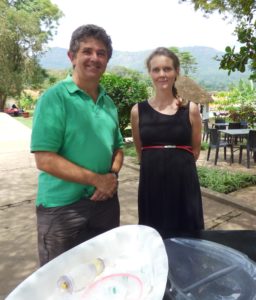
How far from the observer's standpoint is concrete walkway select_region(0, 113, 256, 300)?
10.6 ft

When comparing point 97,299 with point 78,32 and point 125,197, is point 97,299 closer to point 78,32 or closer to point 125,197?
point 78,32

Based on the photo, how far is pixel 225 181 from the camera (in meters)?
5.98

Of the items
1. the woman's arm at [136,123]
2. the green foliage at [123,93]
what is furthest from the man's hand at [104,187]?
the green foliage at [123,93]

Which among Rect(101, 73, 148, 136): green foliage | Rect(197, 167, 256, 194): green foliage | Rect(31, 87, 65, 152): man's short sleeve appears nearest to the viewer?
Rect(31, 87, 65, 152): man's short sleeve

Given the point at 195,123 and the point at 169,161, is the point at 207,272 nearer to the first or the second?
the point at 169,161

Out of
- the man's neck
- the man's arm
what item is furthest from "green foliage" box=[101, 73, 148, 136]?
the man's arm

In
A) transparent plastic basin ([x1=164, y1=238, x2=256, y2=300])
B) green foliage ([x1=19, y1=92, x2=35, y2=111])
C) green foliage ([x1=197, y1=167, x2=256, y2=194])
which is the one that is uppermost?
transparent plastic basin ([x1=164, y1=238, x2=256, y2=300])

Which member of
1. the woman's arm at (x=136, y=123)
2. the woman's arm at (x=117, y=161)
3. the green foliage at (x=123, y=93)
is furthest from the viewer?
the green foliage at (x=123, y=93)

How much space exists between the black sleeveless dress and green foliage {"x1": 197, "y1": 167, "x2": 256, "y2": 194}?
11.1 feet

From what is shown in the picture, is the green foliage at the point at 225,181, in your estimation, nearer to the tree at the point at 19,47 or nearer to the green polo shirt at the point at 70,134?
the green polo shirt at the point at 70,134

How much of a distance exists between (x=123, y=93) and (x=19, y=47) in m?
21.4

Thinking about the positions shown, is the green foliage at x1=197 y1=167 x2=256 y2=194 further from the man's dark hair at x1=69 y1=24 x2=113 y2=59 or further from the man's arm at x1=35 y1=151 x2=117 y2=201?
the man's dark hair at x1=69 y1=24 x2=113 y2=59

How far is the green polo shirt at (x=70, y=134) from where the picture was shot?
1.63m

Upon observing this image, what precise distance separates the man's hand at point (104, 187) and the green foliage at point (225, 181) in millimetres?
4082
